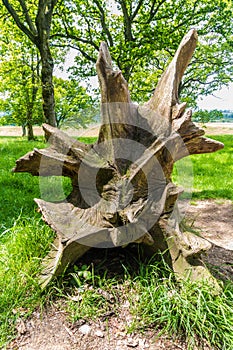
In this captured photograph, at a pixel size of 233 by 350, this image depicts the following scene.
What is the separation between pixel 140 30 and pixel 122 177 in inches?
490

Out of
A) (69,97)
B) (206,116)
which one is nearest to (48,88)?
(69,97)

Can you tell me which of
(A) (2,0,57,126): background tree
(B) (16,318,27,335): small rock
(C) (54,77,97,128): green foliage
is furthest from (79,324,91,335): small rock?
(C) (54,77,97,128): green foliage

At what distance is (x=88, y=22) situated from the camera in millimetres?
14820

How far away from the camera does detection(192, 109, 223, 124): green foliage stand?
16500 mm

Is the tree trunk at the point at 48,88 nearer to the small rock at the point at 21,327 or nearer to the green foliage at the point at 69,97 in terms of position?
the green foliage at the point at 69,97

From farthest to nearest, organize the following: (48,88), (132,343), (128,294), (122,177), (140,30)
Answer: (140,30) → (48,88) → (122,177) → (128,294) → (132,343)

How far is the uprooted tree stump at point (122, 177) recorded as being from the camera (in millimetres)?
2691

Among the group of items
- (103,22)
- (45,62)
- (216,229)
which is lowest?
(216,229)

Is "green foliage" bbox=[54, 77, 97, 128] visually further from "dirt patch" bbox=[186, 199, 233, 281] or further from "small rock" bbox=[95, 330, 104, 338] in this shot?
"small rock" bbox=[95, 330, 104, 338]

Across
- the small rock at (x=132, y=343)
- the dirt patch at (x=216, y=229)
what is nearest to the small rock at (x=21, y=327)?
the small rock at (x=132, y=343)

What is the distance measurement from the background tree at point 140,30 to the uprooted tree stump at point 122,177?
984cm

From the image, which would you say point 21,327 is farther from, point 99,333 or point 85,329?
point 99,333

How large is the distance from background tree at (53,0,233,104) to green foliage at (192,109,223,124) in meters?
2.61

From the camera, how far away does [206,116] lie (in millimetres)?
16578
